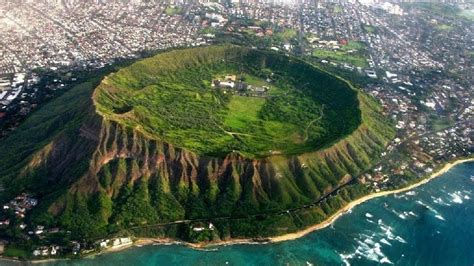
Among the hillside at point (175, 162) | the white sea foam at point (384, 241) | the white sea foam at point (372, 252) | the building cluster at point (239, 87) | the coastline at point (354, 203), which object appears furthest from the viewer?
the building cluster at point (239, 87)

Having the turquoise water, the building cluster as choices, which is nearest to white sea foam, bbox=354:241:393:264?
the turquoise water

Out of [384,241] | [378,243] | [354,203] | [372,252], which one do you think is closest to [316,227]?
[372,252]

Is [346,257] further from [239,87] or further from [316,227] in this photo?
[239,87]

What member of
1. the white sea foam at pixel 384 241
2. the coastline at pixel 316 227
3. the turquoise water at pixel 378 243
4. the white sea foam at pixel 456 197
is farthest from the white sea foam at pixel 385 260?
the white sea foam at pixel 456 197

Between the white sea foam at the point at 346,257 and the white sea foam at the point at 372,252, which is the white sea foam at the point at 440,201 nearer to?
the white sea foam at the point at 372,252

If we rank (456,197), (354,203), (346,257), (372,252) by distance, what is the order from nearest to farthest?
(346,257) < (372,252) < (354,203) < (456,197)

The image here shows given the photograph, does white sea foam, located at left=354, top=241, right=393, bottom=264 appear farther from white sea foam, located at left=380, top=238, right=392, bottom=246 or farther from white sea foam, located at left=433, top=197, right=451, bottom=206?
white sea foam, located at left=433, top=197, right=451, bottom=206

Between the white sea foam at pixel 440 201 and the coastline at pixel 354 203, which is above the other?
the coastline at pixel 354 203
